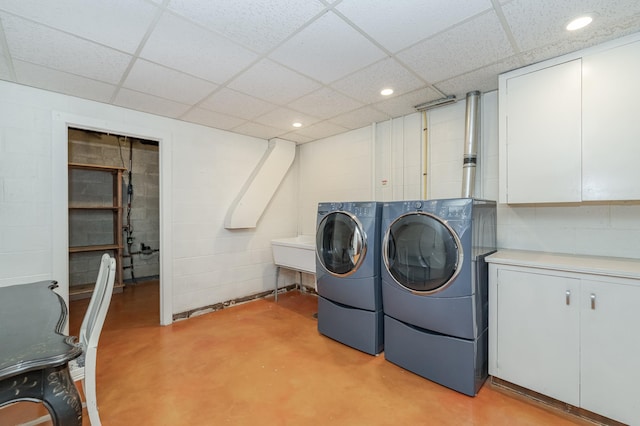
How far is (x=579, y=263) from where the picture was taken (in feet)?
5.71

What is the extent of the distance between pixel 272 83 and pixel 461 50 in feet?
4.83

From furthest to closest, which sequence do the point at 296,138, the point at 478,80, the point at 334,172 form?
the point at 296,138 < the point at 334,172 < the point at 478,80

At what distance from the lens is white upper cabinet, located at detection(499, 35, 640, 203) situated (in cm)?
173

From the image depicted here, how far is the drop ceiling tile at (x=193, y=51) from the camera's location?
1679 mm

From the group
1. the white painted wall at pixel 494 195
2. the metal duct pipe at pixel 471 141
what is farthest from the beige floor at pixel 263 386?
the metal duct pipe at pixel 471 141

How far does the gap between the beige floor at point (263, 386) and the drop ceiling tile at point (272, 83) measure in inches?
95.4

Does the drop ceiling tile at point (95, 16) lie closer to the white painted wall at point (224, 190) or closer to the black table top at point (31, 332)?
the white painted wall at point (224, 190)

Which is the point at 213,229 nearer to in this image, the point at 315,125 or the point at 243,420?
the point at 315,125

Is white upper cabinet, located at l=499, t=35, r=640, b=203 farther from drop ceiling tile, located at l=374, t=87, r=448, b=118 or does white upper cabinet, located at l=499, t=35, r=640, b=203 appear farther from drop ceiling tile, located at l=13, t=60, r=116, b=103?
drop ceiling tile, located at l=13, t=60, r=116, b=103

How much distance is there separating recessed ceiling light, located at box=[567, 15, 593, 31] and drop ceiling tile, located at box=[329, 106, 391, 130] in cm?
162

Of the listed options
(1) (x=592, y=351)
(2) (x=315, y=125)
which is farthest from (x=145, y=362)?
(1) (x=592, y=351)

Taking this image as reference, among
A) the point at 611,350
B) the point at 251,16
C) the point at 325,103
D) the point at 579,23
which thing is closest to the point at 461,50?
the point at 579,23

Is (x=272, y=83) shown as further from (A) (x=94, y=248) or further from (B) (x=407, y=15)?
(A) (x=94, y=248)

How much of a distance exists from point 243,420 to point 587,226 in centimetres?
281
